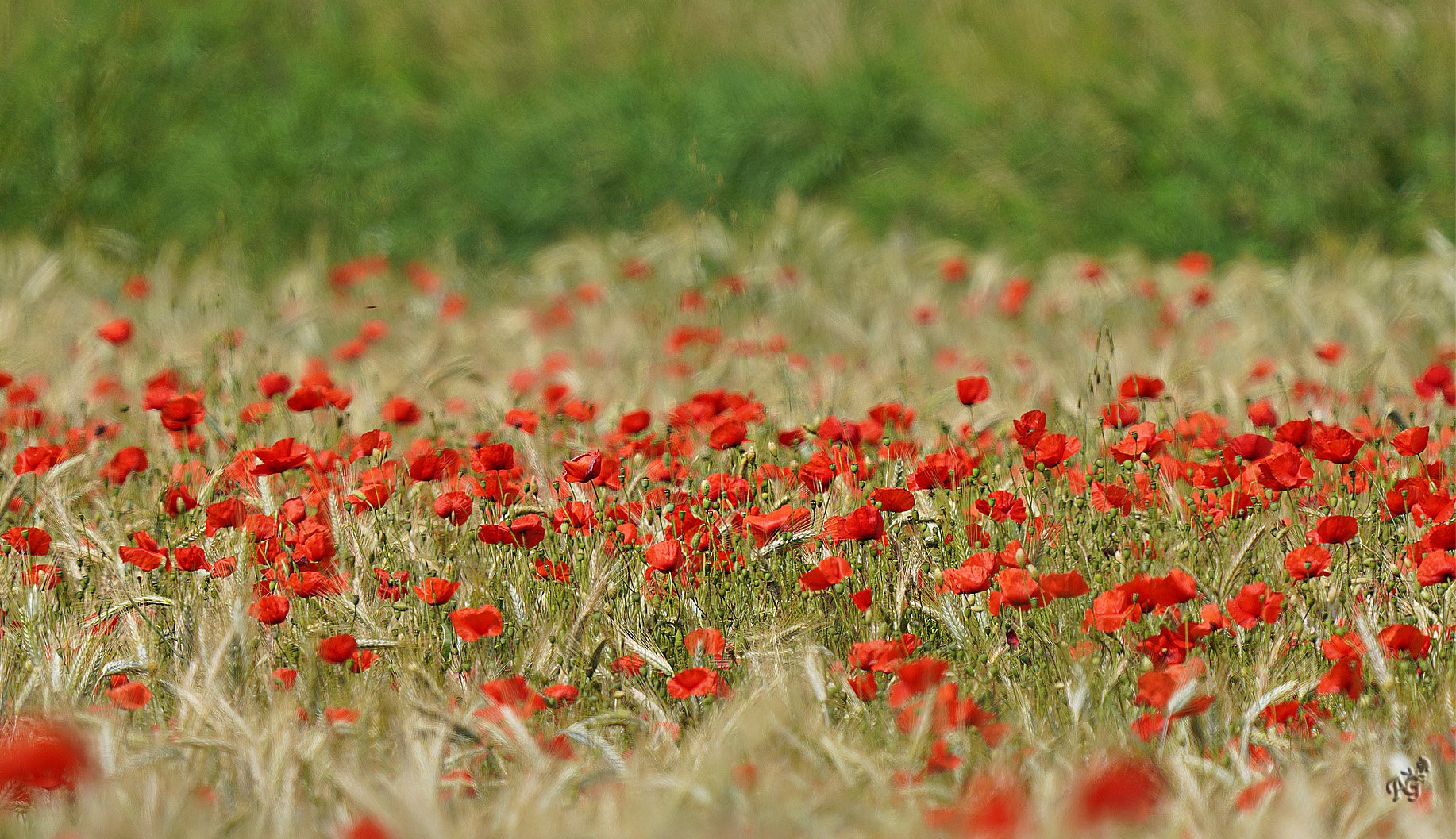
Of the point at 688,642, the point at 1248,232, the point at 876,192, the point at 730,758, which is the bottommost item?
the point at 1248,232

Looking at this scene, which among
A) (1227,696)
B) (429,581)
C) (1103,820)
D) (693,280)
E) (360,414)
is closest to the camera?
(1103,820)

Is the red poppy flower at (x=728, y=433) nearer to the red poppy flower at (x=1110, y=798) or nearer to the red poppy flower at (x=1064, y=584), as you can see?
the red poppy flower at (x=1064, y=584)

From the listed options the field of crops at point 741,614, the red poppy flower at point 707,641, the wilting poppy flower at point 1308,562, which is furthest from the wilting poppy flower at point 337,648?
the wilting poppy flower at point 1308,562

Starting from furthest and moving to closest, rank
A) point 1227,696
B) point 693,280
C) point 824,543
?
point 693,280 < point 824,543 < point 1227,696

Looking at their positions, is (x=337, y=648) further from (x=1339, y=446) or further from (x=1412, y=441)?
(x=1412, y=441)

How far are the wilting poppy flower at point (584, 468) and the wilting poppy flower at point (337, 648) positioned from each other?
44cm

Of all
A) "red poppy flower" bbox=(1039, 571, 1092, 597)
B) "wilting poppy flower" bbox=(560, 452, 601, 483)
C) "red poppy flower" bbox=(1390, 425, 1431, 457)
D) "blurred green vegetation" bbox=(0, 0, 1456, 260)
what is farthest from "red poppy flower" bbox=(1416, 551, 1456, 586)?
"blurred green vegetation" bbox=(0, 0, 1456, 260)

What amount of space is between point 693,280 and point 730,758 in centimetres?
372

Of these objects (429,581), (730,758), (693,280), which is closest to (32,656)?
(429,581)

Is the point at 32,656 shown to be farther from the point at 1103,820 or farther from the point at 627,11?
the point at 627,11

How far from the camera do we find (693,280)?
4.95m

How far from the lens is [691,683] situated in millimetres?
1651

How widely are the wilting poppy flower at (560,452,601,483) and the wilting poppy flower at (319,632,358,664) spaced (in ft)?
1.44

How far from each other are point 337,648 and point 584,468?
484 millimetres
